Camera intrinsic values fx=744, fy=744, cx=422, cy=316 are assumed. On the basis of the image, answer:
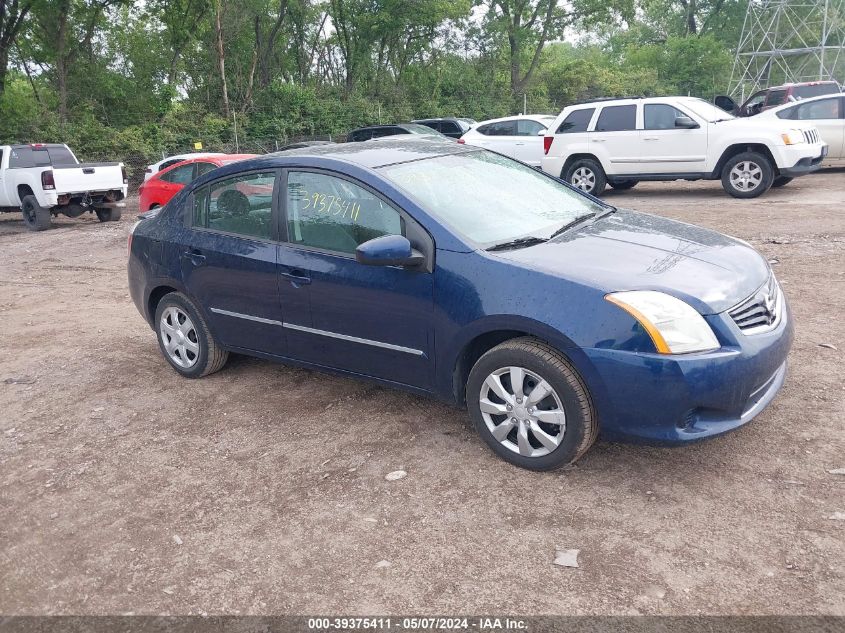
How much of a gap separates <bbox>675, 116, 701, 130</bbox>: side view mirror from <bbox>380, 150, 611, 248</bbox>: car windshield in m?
8.41

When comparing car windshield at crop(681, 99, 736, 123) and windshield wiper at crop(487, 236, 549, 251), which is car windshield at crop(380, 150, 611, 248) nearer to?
windshield wiper at crop(487, 236, 549, 251)

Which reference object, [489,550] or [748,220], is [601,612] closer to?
[489,550]

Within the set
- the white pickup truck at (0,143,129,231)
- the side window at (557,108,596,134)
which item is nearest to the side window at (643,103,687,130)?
the side window at (557,108,596,134)

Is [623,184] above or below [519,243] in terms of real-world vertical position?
below

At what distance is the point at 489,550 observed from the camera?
3.19m

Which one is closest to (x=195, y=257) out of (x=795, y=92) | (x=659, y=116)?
(x=659, y=116)

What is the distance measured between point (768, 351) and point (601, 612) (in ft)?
5.21

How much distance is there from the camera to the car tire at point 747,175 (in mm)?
12094

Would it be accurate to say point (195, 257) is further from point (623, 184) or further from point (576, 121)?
point (623, 184)

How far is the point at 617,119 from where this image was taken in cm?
1327

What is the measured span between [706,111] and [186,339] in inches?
410

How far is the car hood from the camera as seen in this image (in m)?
3.53

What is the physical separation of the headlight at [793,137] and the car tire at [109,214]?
12.9 m

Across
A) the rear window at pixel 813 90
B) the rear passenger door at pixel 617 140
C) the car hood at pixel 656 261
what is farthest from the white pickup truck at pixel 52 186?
the rear window at pixel 813 90
